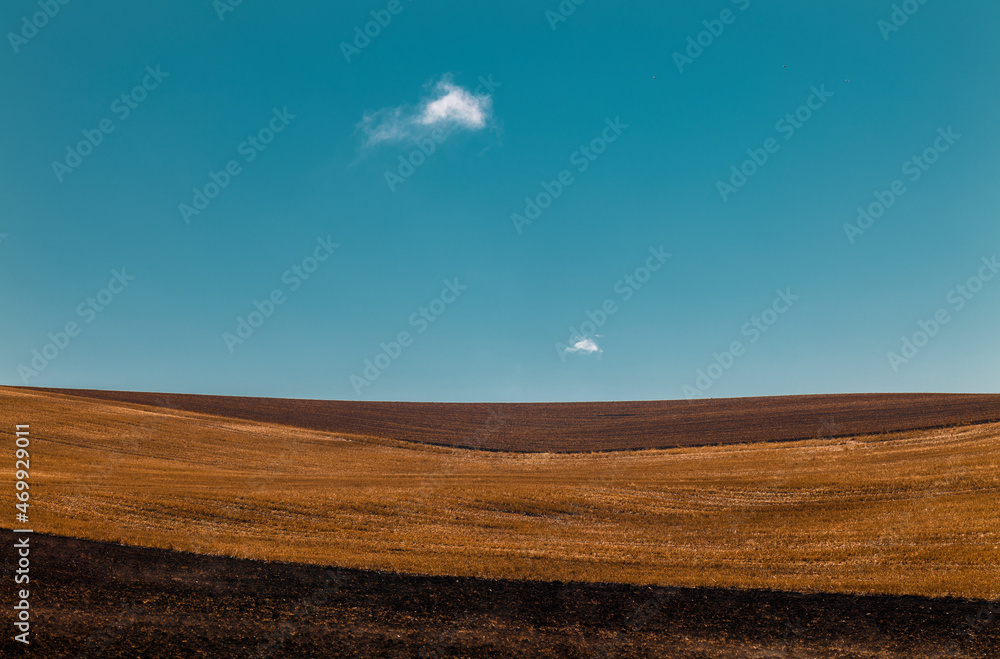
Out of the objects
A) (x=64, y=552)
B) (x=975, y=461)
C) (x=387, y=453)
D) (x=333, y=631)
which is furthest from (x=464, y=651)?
(x=387, y=453)

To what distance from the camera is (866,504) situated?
2853 centimetres

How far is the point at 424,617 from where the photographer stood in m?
13.1

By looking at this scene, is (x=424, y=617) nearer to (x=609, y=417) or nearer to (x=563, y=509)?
(x=563, y=509)

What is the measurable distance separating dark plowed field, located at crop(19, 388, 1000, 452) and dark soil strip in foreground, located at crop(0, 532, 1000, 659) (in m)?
45.8

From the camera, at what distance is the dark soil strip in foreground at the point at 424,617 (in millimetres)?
11359

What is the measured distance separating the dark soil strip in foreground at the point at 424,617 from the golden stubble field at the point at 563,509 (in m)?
1.68

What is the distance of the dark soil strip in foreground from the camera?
11.4 metres

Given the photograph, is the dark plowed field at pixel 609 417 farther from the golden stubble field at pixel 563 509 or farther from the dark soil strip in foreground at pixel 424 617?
the dark soil strip in foreground at pixel 424 617

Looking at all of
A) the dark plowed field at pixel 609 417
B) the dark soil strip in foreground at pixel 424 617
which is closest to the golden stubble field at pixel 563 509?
the dark soil strip in foreground at pixel 424 617

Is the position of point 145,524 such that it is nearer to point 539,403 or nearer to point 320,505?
point 320,505

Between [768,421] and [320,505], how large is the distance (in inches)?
2094

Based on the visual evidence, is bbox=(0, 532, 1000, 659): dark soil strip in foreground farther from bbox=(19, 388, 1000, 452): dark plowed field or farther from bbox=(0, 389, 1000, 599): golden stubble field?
bbox=(19, 388, 1000, 452): dark plowed field

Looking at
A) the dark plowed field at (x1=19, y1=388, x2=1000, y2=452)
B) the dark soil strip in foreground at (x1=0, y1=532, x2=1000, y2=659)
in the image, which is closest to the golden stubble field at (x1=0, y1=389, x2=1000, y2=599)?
the dark soil strip in foreground at (x1=0, y1=532, x2=1000, y2=659)

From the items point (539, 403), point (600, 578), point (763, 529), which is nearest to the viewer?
A: point (600, 578)
